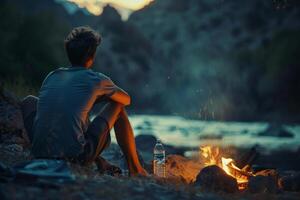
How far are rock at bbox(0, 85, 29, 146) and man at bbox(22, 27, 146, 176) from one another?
2464mm

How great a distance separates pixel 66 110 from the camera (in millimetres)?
6762

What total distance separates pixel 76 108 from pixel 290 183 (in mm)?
4154

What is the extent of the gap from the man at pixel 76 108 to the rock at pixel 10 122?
2464mm

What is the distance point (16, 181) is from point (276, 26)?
230ft

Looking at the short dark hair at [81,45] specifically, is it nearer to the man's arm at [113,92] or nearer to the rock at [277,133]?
the man's arm at [113,92]

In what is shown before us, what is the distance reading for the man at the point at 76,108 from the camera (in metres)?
6.79

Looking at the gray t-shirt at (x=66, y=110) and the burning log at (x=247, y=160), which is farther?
the burning log at (x=247, y=160)

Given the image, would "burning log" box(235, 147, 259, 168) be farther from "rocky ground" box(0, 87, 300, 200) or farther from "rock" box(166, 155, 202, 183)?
"rock" box(166, 155, 202, 183)

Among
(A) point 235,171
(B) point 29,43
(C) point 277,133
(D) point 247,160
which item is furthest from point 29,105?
(B) point 29,43

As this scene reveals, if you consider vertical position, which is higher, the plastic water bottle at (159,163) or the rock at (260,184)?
the plastic water bottle at (159,163)

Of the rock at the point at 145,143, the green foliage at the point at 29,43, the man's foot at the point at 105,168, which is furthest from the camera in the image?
the green foliage at the point at 29,43

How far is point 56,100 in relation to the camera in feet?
22.4

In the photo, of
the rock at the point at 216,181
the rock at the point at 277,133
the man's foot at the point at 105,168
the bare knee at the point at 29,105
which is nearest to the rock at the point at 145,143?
the rock at the point at 216,181

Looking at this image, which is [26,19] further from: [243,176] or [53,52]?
[243,176]
